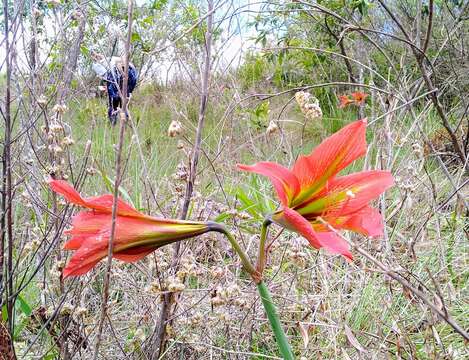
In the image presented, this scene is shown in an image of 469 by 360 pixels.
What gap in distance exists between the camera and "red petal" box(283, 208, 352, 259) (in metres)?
0.69

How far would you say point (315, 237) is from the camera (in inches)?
27.0

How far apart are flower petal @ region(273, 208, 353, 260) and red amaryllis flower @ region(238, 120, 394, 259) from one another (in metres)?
0.03

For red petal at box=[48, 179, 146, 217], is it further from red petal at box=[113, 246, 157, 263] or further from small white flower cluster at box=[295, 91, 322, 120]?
small white flower cluster at box=[295, 91, 322, 120]

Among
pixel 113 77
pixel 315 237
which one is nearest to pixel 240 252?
pixel 315 237

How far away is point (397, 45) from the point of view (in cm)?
621

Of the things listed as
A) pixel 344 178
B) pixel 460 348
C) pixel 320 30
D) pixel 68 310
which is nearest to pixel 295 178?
pixel 344 178

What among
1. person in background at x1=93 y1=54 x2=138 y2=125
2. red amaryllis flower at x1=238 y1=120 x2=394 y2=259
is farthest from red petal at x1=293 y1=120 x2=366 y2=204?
person in background at x1=93 y1=54 x2=138 y2=125

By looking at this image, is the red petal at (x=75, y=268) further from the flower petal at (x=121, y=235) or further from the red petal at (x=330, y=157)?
the red petal at (x=330, y=157)

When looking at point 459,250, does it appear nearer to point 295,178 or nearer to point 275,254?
point 275,254

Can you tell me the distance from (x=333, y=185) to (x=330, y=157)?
0.14 ft

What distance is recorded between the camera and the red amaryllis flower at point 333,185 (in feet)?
2.50

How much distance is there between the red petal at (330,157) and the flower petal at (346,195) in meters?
0.02

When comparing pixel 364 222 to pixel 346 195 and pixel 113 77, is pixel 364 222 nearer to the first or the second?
pixel 346 195

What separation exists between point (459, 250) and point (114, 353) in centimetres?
147
